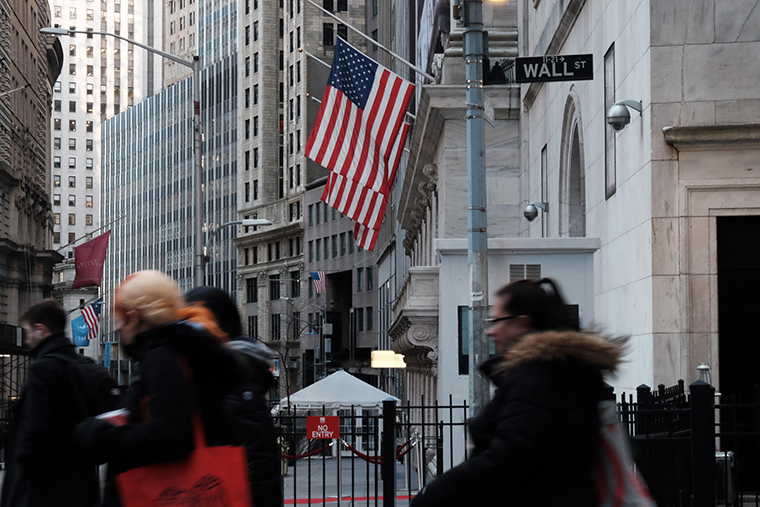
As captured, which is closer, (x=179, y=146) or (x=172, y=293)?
(x=172, y=293)

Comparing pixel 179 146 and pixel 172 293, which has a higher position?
pixel 179 146

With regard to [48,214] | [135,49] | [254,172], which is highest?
[135,49]

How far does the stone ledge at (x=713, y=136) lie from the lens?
40.8 ft

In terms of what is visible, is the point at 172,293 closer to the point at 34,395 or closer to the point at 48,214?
the point at 34,395

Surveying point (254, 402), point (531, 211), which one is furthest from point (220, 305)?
point (531, 211)

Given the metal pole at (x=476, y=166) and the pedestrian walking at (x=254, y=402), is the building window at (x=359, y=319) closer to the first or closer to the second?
the metal pole at (x=476, y=166)

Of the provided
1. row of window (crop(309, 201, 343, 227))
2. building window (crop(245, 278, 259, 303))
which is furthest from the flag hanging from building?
building window (crop(245, 278, 259, 303))

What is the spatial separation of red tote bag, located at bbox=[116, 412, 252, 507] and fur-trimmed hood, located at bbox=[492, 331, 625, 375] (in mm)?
1083

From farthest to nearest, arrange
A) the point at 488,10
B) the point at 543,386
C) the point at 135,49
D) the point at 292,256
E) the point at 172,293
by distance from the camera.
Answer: the point at 135,49
the point at 292,256
the point at 488,10
the point at 172,293
the point at 543,386

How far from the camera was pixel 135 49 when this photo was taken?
171 meters

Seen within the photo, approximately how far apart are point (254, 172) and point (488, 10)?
285 ft

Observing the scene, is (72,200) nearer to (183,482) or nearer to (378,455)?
(378,455)

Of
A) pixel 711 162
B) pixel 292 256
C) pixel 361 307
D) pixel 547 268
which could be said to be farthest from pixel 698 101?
pixel 292 256

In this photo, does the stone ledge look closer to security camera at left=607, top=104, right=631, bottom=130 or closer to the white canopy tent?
A: security camera at left=607, top=104, right=631, bottom=130
